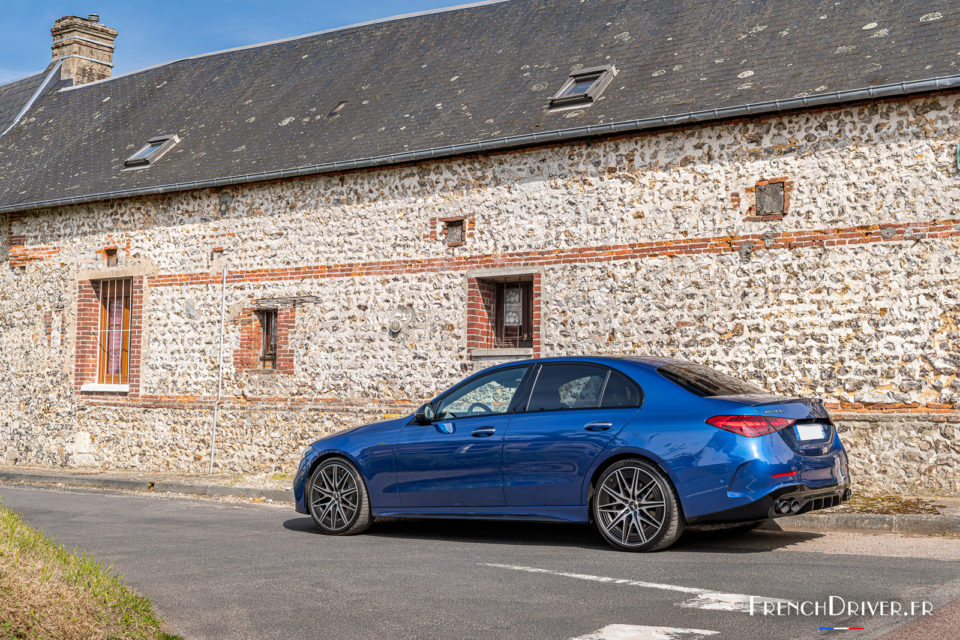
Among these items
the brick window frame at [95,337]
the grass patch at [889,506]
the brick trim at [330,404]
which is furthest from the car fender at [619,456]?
the brick window frame at [95,337]

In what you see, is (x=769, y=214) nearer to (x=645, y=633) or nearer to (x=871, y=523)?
(x=871, y=523)

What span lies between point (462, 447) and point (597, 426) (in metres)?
1.18

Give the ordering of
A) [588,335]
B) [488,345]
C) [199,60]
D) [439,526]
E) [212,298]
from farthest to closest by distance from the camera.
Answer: [199,60]
[212,298]
[488,345]
[588,335]
[439,526]

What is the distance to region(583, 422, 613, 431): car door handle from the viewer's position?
24.8 feet

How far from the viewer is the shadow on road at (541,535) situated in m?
7.88

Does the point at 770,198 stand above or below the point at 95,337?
above

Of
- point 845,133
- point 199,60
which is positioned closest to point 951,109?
point 845,133

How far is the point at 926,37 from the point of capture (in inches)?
472

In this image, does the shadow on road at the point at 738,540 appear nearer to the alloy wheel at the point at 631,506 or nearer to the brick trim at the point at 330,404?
the alloy wheel at the point at 631,506

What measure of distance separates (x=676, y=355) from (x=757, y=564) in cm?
592

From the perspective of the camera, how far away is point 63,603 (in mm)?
4523

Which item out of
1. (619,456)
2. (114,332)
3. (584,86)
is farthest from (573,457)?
(114,332)

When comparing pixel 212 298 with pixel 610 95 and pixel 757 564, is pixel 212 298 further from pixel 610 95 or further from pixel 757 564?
pixel 757 564

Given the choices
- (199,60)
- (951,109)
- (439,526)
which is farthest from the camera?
(199,60)
